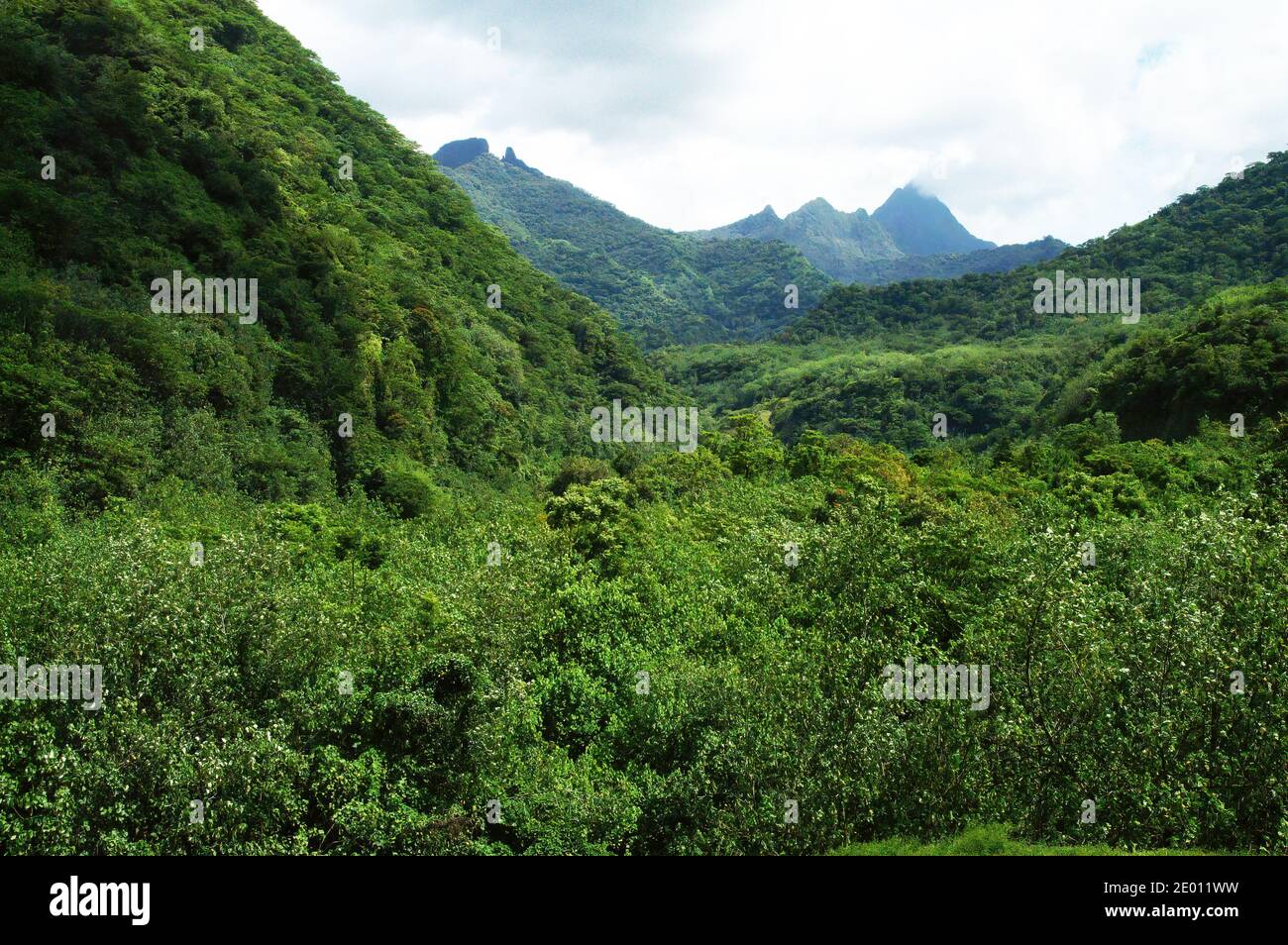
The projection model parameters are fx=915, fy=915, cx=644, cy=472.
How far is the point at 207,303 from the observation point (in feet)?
201

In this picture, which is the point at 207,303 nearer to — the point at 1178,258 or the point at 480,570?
the point at 480,570

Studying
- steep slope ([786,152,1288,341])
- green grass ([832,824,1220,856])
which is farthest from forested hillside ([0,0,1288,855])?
steep slope ([786,152,1288,341])

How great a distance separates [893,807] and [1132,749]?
556cm

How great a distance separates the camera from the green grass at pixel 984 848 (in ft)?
59.3

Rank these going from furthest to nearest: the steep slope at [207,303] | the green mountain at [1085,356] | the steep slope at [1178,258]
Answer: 1. the steep slope at [1178,258]
2. the green mountain at [1085,356]
3. the steep slope at [207,303]

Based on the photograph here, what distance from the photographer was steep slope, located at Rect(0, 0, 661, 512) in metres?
48.8

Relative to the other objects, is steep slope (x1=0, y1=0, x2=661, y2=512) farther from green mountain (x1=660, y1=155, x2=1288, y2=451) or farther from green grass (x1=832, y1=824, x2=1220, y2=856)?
green mountain (x1=660, y1=155, x2=1288, y2=451)

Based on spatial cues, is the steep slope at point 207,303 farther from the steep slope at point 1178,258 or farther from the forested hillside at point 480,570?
the steep slope at point 1178,258

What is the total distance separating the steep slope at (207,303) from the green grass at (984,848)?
40.4 metres

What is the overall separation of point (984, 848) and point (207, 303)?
58.7 metres

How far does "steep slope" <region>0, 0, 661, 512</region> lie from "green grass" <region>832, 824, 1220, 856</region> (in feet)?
132

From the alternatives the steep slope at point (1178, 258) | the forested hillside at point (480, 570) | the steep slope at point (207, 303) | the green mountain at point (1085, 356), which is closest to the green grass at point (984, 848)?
the forested hillside at point (480, 570)

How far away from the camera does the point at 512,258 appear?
126750mm
